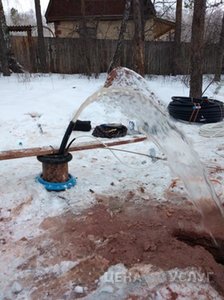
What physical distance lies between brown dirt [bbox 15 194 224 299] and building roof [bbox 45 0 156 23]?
16424 mm

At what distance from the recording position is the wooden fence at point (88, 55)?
14.1 metres

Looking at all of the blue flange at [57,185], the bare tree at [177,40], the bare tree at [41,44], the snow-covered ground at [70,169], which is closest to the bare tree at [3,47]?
the bare tree at [41,44]

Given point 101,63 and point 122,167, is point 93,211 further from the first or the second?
point 101,63

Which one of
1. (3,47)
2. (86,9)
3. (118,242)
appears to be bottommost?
(118,242)

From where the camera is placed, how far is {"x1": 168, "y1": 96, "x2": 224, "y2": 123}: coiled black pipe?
590cm

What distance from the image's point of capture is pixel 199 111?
19.3ft

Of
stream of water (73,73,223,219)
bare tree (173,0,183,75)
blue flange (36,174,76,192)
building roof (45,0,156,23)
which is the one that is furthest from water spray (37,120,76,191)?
building roof (45,0,156,23)

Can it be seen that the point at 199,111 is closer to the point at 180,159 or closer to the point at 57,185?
the point at 180,159

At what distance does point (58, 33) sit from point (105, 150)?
53.3ft

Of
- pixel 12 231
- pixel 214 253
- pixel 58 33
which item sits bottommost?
pixel 214 253

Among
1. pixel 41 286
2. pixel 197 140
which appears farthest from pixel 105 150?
pixel 41 286

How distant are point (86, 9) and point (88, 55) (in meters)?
5.61

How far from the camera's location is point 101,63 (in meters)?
14.6

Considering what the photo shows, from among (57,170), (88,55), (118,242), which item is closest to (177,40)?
(88,55)
